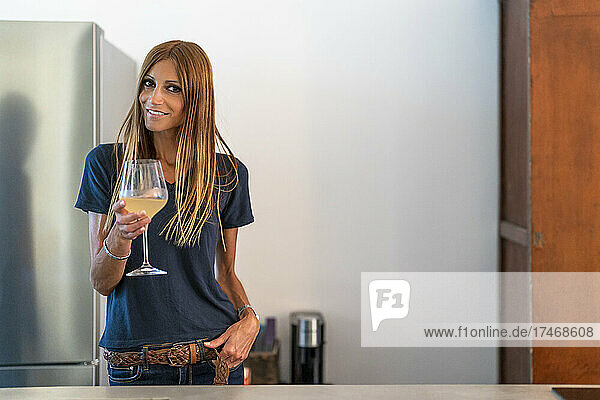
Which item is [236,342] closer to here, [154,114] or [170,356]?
[170,356]

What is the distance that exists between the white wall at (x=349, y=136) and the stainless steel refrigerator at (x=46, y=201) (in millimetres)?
756

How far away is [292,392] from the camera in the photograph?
120 cm

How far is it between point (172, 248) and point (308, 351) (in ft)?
4.12

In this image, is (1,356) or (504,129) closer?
(1,356)

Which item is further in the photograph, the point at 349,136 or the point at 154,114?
the point at 349,136

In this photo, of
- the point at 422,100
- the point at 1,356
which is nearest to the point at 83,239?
the point at 1,356

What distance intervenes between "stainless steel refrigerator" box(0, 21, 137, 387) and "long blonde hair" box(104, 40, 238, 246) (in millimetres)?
550

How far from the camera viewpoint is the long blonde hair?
155cm

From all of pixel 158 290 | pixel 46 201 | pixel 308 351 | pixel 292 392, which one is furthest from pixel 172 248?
pixel 308 351

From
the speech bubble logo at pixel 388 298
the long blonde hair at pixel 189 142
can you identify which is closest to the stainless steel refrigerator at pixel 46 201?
the long blonde hair at pixel 189 142

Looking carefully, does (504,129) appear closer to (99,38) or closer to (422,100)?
(422,100)

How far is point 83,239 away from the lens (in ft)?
6.85

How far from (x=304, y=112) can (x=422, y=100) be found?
18.1 inches

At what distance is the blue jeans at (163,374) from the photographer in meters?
1.49
